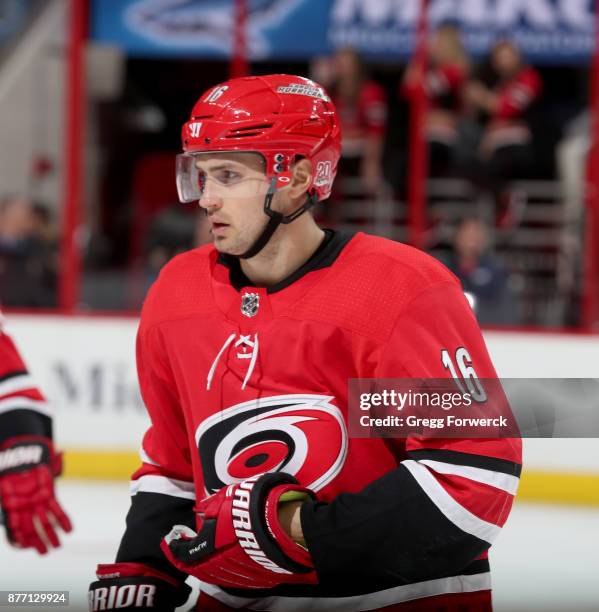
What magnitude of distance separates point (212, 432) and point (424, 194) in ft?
12.6

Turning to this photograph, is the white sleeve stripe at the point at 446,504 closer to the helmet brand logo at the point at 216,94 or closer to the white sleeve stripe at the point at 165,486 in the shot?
the white sleeve stripe at the point at 165,486

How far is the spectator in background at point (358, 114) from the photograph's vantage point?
5.22 meters

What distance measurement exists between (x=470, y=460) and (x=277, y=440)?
0.82 feet

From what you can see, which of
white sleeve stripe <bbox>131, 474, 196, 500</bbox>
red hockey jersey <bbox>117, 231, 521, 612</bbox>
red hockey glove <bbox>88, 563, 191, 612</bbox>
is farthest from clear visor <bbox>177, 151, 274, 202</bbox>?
red hockey glove <bbox>88, 563, 191, 612</bbox>

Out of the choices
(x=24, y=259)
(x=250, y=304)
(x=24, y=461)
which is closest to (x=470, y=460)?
(x=250, y=304)

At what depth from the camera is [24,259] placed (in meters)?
4.74

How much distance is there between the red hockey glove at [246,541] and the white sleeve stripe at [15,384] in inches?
29.8

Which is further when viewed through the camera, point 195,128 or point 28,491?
point 28,491

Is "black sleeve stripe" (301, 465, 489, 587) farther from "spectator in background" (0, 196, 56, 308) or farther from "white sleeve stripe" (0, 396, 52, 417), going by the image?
"spectator in background" (0, 196, 56, 308)

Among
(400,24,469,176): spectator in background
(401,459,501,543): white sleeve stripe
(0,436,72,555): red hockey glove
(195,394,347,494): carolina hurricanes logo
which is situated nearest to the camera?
(401,459,501,543): white sleeve stripe

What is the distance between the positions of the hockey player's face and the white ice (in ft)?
1.90

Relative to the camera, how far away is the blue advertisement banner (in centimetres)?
525

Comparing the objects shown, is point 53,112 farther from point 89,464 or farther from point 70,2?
point 89,464

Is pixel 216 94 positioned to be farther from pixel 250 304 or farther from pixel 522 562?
pixel 522 562
